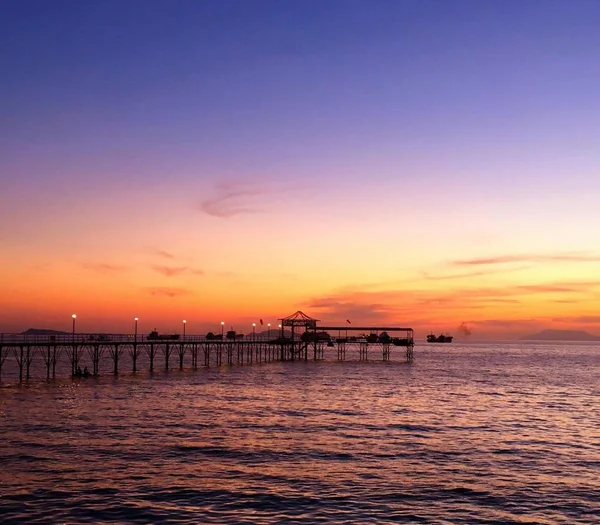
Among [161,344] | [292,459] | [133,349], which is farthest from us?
[133,349]

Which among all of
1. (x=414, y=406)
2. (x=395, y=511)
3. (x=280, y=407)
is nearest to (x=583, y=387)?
(x=414, y=406)

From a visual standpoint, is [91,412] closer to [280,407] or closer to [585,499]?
[280,407]

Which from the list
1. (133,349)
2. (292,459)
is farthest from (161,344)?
(292,459)

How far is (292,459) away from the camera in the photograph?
31.0 meters

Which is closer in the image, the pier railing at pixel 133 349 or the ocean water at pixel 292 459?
the ocean water at pixel 292 459

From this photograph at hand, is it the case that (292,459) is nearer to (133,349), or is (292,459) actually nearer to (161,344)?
(161,344)

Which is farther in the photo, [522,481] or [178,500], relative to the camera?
[522,481]

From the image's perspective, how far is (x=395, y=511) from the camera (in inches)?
902

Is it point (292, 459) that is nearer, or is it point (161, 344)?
point (292, 459)

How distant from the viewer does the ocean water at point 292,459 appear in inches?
902

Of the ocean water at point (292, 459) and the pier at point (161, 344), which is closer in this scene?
the ocean water at point (292, 459)

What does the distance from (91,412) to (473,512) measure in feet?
102

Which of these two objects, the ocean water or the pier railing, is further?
the pier railing

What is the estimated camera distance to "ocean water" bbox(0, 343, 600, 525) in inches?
902
